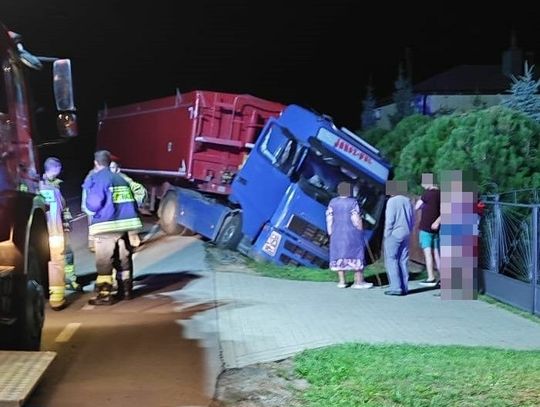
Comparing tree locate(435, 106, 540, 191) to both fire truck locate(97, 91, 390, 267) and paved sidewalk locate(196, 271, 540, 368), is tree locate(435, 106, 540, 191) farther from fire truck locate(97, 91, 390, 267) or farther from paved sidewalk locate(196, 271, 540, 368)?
paved sidewalk locate(196, 271, 540, 368)

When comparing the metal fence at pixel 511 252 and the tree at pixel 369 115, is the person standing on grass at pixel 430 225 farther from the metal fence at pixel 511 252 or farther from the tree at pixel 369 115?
the tree at pixel 369 115

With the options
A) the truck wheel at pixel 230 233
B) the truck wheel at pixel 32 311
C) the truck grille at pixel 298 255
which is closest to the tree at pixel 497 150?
the truck grille at pixel 298 255

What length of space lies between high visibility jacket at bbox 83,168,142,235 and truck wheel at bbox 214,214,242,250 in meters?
4.38

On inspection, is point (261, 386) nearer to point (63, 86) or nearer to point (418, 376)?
point (418, 376)

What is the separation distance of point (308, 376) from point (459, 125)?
7.35 metres

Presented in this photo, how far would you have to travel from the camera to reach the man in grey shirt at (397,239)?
10008mm

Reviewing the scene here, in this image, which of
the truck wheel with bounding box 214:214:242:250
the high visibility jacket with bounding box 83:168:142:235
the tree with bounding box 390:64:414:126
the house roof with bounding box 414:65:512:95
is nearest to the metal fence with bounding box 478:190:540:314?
the truck wheel with bounding box 214:214:242:250

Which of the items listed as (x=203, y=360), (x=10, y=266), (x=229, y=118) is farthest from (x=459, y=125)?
(x=10, y=266)

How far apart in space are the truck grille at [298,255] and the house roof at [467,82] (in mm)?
26359

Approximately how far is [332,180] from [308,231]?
947mm

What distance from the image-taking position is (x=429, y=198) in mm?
10609

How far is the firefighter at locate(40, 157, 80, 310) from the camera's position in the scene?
8.52 metres

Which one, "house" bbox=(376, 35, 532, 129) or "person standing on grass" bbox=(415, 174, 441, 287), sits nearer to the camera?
"person standing on grass" bbox=(415, 174, 441, 287)

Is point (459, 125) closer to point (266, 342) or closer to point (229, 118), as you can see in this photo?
point (229, 118)
